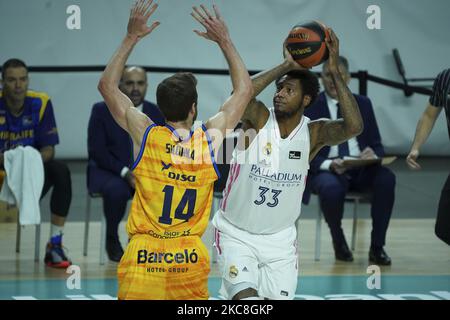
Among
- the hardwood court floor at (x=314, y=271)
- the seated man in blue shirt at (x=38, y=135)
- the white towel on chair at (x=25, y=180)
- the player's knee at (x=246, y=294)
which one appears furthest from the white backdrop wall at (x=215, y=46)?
the player's knee at (x=246, y=294)

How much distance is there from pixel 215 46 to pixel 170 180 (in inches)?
301

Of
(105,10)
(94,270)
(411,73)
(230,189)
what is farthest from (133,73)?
(411,73)

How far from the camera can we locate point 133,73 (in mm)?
7695

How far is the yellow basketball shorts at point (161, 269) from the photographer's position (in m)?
4.44

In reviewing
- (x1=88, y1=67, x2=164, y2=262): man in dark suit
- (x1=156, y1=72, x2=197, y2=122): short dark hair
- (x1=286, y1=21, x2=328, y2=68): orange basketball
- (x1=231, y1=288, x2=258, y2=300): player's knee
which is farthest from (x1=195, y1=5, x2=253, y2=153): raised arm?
(x1=88, y1=67, x2=164, y2=262): man in dark suit

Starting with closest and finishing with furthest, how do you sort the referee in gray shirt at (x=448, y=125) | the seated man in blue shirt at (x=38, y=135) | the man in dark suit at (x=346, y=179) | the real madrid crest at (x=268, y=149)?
the real madrid crest at (x=268, y=149) < the referee in gray shirt at (x=448, y=125) < the seated man in blue shirt at (x=38, y=135) < the man in dark suit at (x=346, y=179)

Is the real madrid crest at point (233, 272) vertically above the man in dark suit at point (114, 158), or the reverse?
the man in dark suit at point (114, 158)

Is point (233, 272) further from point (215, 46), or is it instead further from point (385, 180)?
point (215, 46)

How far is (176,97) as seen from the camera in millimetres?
4426

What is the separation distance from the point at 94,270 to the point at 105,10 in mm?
5084

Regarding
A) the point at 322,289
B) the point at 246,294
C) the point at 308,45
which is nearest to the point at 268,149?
the point at 308,45

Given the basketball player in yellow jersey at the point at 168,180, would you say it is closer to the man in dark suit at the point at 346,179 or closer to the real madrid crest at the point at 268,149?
the real madrid crest at the point at 268,149

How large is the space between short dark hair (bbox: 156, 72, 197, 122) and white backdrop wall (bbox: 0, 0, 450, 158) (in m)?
7.01
